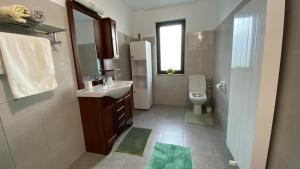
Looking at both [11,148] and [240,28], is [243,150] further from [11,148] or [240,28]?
[11,148]

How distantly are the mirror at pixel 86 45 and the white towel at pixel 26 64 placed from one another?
0.58 m

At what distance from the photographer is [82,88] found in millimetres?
1812

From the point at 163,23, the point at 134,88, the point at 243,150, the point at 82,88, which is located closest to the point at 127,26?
the point at 163,23

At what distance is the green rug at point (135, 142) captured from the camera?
1.87 metres

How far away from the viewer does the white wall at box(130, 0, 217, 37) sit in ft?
9.80

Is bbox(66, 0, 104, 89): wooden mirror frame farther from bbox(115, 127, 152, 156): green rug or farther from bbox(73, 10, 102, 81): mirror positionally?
bbox(115, 127, 152, 156): green rug

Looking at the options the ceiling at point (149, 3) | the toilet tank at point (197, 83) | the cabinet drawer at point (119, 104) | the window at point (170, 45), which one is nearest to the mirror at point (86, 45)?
the cabinet drawer at point (119, 104)

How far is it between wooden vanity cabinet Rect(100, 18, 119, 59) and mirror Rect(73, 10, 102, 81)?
17cm

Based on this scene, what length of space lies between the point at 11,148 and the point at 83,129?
0.78 meters

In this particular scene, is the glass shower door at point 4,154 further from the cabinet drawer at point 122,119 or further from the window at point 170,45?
the window at point 170,45

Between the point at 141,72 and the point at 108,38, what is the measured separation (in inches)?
52.9

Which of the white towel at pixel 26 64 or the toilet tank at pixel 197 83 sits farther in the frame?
the toilet tank at pixel 197 83

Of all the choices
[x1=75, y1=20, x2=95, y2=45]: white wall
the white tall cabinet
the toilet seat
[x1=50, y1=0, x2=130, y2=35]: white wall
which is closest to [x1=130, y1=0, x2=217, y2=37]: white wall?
[x1=50, y1=0, x2=130, y2=35]: white wall

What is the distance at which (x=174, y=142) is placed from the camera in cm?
A: 201
